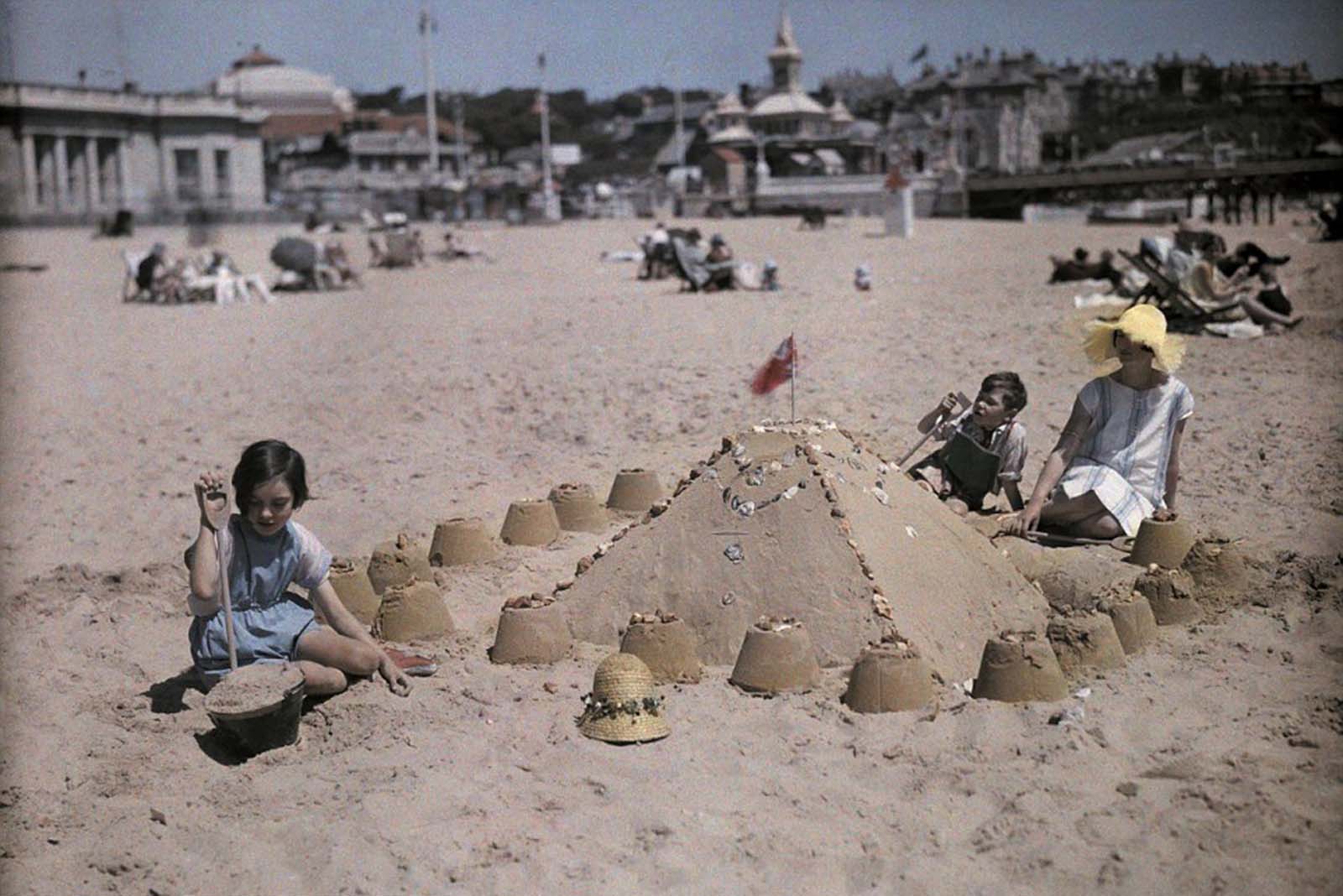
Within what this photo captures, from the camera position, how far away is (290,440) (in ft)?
31.8

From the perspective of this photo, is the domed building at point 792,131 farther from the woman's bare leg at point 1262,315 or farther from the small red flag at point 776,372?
the small red flag at point 776,372

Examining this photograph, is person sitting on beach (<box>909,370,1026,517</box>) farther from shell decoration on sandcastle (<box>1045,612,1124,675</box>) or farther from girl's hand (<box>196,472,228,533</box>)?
girl's hand (<box>196,472,228,533</box>)

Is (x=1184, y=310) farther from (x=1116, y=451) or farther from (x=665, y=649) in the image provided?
(x=665, y=649)

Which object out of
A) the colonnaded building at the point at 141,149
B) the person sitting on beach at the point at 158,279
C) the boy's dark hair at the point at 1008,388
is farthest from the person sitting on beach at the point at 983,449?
the colonnaded building at the point at 141,149

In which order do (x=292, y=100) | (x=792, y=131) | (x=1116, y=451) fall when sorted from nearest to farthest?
(x=1116, y=451), (x=792, y=131), (x=292, y=100)

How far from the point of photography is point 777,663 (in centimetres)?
469

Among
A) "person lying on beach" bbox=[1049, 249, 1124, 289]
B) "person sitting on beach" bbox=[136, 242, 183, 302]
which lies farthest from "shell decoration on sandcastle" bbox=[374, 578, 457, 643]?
"person sitting on beach" bbox=[136, 242, 183, 302]

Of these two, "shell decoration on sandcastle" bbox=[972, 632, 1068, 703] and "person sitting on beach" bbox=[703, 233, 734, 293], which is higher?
"person sitting on beach" bbox=[703, 233, 734, 293]

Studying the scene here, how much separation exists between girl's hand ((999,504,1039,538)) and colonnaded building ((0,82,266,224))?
53355mm

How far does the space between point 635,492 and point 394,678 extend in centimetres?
250

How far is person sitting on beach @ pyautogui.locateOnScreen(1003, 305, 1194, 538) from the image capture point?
5996 mm

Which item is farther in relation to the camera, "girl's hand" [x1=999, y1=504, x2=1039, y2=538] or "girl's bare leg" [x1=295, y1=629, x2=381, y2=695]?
"girl's hand" [x1=999, y1=504, x2=1039, y2=538]

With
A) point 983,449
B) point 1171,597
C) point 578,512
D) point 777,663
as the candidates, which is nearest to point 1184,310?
point 983,449

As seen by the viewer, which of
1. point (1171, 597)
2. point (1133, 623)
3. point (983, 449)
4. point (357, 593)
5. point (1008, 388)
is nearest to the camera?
point (1133, 623)
